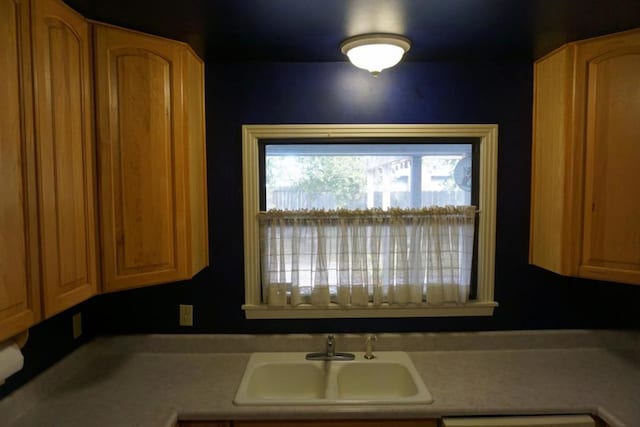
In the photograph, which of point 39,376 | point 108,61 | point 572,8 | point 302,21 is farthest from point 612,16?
point 39,376

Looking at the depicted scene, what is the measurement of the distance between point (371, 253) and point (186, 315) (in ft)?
3.29

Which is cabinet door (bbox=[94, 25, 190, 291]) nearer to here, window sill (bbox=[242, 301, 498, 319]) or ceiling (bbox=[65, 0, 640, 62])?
ceiling (bbox=[65, 0, 640, 62])

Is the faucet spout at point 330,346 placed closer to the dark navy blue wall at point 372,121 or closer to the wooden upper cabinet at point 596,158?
the dark navy blue wall at point 372,121

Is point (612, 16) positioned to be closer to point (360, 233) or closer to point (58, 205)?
point (360, 233)

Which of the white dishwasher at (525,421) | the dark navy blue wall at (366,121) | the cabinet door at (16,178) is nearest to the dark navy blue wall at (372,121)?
the dark navy blue wall at (366,121)

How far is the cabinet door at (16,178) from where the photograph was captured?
1.00 m

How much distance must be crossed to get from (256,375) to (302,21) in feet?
5.10

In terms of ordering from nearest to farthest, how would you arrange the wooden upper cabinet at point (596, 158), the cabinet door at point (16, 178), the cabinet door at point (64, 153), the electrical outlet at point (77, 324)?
1. the cabinet door at point (16, 178)
2. the cabinet door at point (64, 153)
3. the wooden upper cabinet at point (596, 158)
4. the electrical outlet at point (77, 324)

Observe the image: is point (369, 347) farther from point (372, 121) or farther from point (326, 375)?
point (372, 121)

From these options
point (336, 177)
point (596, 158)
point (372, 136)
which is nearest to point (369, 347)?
point (336, 177)

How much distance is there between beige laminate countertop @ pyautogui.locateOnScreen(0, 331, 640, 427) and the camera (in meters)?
1.41

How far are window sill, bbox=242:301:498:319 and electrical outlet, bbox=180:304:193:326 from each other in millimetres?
276

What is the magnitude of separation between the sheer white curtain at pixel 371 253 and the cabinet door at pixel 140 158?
0.50m

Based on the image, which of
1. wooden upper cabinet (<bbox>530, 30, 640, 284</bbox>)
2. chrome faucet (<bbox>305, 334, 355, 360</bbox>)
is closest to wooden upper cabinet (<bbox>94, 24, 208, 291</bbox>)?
chrome faucet (<bbox>305, 334, 355, 360</bbox>)
